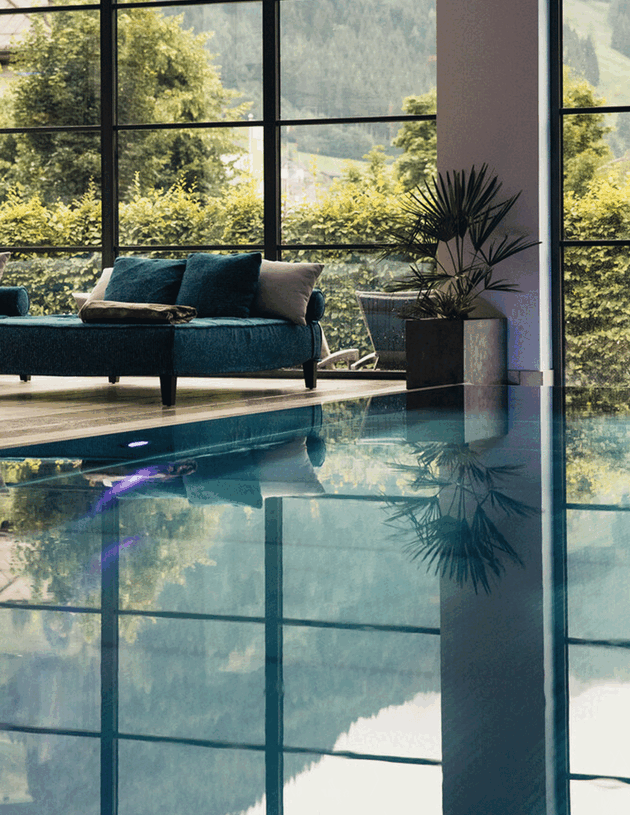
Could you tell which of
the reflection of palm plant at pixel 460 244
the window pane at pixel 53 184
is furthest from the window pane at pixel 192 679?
the window pane at pixel 53 184

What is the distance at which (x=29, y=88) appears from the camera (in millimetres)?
8586

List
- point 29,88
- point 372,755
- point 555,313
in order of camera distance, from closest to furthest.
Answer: point 372,755, point 555,313, point 29,88

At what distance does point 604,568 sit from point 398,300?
5.94 meters

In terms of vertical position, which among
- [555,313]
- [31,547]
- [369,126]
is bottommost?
[31,547]

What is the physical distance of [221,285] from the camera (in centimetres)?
635

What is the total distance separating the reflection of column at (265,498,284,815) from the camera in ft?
3.12

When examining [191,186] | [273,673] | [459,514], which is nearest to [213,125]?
[191,186]

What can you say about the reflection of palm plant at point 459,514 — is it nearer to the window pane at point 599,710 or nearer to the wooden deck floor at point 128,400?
the window pane at point 599,710

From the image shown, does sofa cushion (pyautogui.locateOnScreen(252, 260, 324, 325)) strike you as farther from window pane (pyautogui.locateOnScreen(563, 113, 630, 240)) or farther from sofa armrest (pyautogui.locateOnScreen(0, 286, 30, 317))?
window pane (pyautogui.locateOnScreen(563, 113, 630, 240))

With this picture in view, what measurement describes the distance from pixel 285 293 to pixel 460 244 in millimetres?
1468

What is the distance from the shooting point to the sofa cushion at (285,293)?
639cm

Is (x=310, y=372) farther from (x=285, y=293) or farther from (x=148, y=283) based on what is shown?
(x=148, y=283)

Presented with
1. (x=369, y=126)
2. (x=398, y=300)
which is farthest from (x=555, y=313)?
(x=369, y=126)

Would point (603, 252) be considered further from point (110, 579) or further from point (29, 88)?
point (110, 579)
